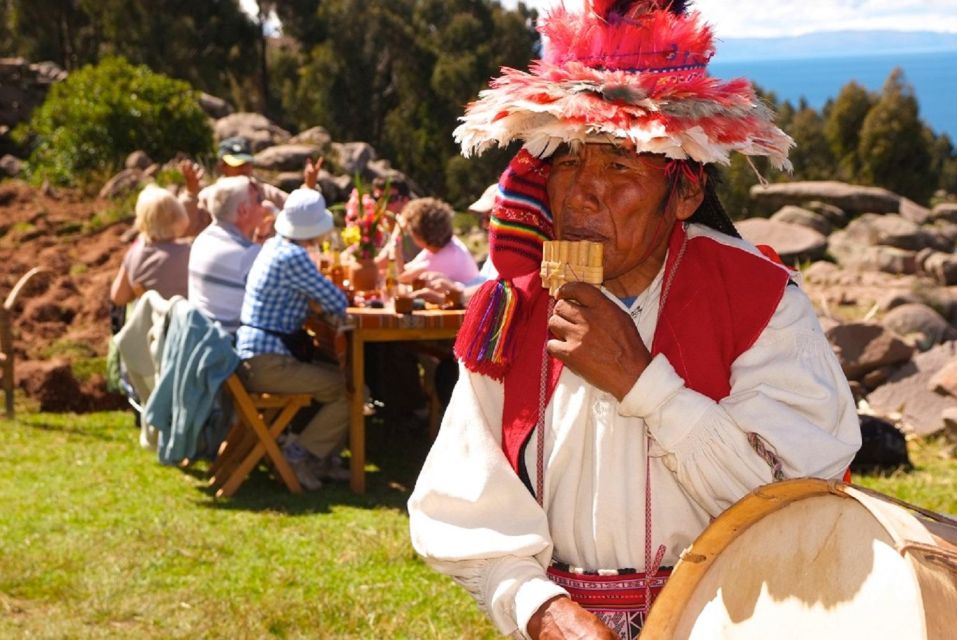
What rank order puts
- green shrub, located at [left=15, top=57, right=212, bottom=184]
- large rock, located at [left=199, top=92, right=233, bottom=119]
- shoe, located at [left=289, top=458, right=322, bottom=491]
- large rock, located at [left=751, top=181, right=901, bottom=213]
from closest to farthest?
shoe, located at [left=289, top=458, right=322, bottom=491], green shrub, located at [left=15, top=57, right=212, bottom=184], large rock, located at [left=751, top=181, right=901, bottom=213], large rock, located at [left=199, top=92, right=233, bottom=119]

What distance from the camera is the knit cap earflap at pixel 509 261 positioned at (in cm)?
227

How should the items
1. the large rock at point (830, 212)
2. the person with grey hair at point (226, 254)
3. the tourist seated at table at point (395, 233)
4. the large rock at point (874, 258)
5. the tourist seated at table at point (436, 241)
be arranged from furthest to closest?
the large rock at point (830, 212), the large rock at point (874, 258), the tourist seated at table at point (395, 233), the tourist seated at table at point (436, 241), the person with grey hair at point (226, 254)

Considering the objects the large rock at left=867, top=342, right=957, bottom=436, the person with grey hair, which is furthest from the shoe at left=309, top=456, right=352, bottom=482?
the large rock at left=867, top=342, right=957, bottom=436

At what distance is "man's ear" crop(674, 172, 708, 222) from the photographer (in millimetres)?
2266

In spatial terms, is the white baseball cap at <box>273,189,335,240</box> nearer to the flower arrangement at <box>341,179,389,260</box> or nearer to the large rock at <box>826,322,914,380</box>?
the flower arrangement at <box>341,179,389,260</box>

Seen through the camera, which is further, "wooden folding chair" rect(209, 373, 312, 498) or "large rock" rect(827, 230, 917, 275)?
"large rock" rect(827, 230, 917, 275)

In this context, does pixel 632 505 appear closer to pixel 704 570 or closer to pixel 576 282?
pixel 704 570

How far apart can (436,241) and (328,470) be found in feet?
4.87

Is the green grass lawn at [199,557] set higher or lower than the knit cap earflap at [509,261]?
lower

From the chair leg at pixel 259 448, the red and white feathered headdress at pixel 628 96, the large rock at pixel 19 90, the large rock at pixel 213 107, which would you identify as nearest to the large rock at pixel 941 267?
the chair leg at pixel 259 448

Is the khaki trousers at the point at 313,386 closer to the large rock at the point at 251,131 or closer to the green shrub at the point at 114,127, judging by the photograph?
the green shrub at the point at 114,127

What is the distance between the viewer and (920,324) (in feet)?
36.3

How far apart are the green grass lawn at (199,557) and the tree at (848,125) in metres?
20.2

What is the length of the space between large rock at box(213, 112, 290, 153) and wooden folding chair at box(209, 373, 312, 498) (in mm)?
13963
